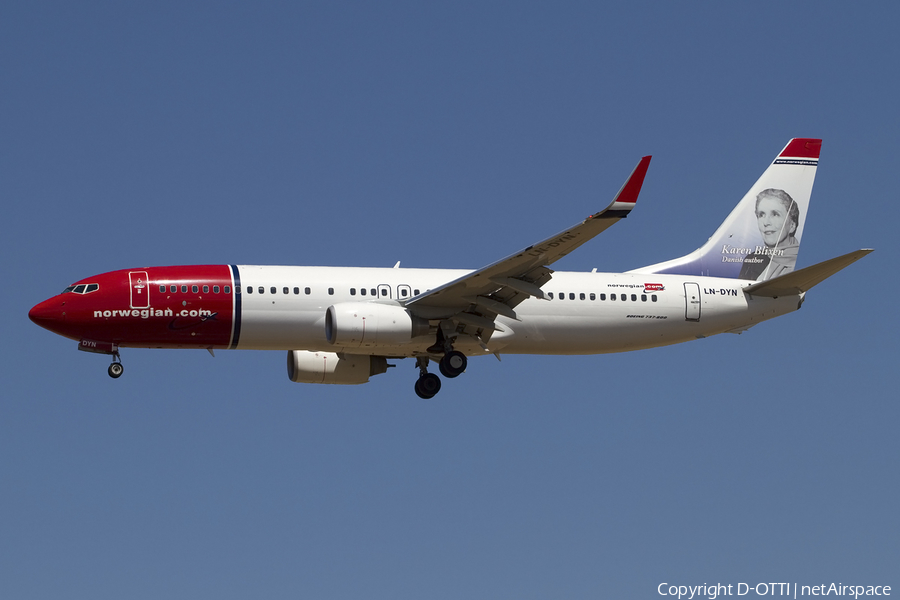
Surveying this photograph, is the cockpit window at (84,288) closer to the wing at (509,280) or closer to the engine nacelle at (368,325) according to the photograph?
the engine nacelle at (368,325)

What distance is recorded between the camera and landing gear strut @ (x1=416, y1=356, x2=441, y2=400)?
4281cm

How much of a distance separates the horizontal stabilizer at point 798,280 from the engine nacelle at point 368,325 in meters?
12.2

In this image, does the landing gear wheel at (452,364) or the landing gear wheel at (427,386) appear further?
the landing gear wheel at (427,386)

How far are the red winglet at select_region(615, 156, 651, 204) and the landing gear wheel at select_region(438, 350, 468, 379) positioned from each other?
9.70 metres

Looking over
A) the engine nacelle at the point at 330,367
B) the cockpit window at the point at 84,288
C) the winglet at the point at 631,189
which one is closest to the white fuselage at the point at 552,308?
the engine nacelle at the point at 330,367

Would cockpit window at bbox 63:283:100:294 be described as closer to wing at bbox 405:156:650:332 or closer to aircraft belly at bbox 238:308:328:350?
Result: aircraft belly at bbox 238:308:328:350

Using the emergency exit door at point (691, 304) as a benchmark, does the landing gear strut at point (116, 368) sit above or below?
below

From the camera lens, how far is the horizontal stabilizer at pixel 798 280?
134 ft

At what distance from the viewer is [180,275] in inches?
1596

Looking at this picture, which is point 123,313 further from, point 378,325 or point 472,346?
point 472,346

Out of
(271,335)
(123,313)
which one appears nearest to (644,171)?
(271,335)

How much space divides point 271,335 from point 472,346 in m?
6.51

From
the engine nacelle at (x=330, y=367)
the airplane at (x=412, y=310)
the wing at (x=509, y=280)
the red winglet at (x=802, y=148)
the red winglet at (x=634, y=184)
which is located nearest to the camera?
the red winglet at (x=634, y=184)

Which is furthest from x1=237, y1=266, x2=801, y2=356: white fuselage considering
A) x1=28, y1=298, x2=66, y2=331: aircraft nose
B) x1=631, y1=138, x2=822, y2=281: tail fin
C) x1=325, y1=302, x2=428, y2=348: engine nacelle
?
x1=28, y1=298, x2=66, y2=331: aircraft nose
